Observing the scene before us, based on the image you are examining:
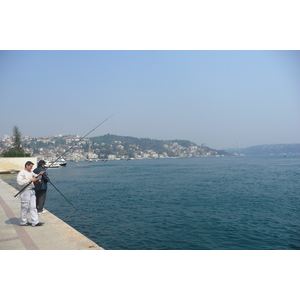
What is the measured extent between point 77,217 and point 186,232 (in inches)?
184

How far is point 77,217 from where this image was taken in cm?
1088

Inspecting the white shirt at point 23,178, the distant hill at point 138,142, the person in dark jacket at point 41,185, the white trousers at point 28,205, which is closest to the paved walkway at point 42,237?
the white trousers at point 28,205

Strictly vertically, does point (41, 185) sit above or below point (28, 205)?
above

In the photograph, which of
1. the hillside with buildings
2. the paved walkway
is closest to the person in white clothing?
the paved walkway

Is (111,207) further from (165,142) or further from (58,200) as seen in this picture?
(165,142)

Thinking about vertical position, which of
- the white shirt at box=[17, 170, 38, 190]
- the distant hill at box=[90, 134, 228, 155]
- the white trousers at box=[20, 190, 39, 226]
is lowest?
the white trousers at box=[20, 190, 39, 226]

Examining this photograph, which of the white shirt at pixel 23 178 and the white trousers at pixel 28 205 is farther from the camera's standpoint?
the white trousers at pixel 28 205

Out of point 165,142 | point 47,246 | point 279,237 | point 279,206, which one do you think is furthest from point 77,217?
point 165,142

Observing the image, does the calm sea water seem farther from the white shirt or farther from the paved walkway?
the white shirt

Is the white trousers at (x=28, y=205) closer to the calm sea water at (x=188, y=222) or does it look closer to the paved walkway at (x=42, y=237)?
the paved walkway at (x=42, y=237)

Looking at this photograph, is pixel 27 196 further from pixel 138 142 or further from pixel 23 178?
pixel 138 142

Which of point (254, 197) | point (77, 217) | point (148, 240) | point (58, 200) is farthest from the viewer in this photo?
point (254, 197)

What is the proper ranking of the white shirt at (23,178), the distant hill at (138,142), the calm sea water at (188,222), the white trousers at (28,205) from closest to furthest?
the white shirt at (23,178), the white trousers at (28,205), the calm sea water at (188,222), the distant hill at (138,142)

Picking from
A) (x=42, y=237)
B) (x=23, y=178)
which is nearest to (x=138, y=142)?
(x=23, y=178)
